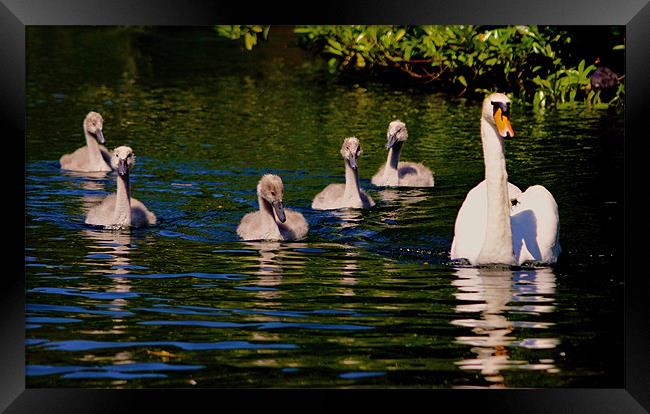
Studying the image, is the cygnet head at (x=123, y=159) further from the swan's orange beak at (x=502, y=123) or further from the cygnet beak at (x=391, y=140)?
the swan's orange beak at (x=502, y=123)

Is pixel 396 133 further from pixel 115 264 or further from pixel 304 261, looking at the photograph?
pixel 115 264

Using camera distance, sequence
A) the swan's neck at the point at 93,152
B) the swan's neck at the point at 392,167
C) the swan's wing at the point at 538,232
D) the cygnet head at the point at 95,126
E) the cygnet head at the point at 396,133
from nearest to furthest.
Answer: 1. the swan's wing at the point at 538,232
2. the swan's neck at the point at 392,167
3. the cygnet head at the point at 396,133
4. the swan's neck at the point at 93,152
5. the cygnet head at the point at 95,126

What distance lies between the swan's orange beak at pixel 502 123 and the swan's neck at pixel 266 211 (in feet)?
9.87

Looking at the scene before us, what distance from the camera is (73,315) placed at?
1199 centimetres

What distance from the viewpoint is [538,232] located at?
46.1 feet

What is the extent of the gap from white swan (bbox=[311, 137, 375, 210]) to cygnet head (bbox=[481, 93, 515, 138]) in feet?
12.9

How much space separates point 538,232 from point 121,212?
177 inches

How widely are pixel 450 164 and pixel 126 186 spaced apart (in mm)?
5161

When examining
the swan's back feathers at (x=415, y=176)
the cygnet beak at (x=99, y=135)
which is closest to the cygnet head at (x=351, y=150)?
the swan's back feathers at (x=415, y=176)

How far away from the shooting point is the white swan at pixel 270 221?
15625 millimetres

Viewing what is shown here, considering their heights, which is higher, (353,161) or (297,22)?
(297,22)

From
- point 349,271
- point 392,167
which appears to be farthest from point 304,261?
point 392,167

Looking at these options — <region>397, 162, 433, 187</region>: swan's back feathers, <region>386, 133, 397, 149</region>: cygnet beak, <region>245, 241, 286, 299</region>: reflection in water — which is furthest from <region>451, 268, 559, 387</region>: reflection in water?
<region>386, 133, 397, 149</region>: cygnet beak
